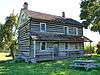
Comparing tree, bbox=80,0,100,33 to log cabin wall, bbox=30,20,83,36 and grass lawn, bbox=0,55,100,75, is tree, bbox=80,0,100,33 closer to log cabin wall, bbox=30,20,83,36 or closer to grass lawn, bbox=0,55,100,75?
log cabin wall, bbox=30,20,83,36

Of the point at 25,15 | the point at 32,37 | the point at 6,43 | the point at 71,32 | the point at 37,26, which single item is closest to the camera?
the point at 32,37

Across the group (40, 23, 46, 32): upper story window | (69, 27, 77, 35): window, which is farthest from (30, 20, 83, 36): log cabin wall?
(69, 27, 77, 35): window

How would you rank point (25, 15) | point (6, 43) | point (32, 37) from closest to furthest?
point (32, 37) < point (25, 15) < point (6, 43)

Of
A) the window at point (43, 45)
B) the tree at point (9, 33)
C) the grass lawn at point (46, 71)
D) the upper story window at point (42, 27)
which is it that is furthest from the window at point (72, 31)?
the grass lawn at point (46, 71)

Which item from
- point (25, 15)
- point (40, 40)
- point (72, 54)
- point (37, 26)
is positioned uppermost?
point (25, 15)

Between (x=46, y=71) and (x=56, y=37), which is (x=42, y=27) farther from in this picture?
(x=46, y=71)

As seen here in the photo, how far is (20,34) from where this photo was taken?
3812 centimetres

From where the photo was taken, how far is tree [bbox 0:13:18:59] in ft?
130

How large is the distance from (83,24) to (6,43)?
50.3 feet

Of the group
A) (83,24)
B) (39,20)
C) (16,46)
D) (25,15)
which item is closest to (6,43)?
(16,46)

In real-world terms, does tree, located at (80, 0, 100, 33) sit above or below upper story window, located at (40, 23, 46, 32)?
above

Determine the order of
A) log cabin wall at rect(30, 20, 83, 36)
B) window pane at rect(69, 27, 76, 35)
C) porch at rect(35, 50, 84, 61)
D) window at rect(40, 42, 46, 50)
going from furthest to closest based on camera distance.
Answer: window pane at rect(69, 27, 76, 35), window at rect(40, 42, 46, 50), log cabin wall at rect(30, 20, 83, 36), porch at rect(35, 50, 84, 61)

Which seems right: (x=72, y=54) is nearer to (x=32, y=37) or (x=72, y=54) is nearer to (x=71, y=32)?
(x=71, y=32)

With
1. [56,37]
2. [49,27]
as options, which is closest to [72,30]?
[56,37]
